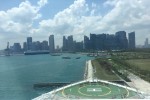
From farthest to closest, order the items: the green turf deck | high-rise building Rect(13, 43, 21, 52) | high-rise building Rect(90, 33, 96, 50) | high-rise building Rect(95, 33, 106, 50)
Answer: high-rise building Rect(13, 43, 21, 52), high-rise building Rect(95, 33, 106, 50), high-rise building Rect(90, 33, 96, 50), the green turf deck

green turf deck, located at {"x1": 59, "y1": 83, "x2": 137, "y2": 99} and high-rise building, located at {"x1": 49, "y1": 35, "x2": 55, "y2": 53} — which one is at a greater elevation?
high-rise building, located at {"x1": 49, "y1": 35, "x2": 55, "y2": 53}

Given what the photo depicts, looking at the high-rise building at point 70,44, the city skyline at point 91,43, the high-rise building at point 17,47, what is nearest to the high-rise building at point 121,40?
the city skyline at point 91,43

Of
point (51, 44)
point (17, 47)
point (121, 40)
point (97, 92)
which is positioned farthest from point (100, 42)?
point (97, 92)

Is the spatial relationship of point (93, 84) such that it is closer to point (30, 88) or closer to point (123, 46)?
point (30, 88)

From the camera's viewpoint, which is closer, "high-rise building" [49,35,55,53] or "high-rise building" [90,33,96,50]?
"high-rise building" [90,33,96,50]

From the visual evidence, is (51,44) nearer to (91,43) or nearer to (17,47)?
(17,47)

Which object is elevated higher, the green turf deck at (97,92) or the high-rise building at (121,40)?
the high-rise building at (121,40)

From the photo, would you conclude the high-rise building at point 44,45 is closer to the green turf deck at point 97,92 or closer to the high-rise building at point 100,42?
the high-rise building at point 100,42

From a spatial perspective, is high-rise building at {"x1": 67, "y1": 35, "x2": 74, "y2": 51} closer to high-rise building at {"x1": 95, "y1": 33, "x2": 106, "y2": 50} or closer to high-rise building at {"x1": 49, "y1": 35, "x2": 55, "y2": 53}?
high-rise building at {"x1": 49, "y1": 35, "x2": 55, "y2": 53}

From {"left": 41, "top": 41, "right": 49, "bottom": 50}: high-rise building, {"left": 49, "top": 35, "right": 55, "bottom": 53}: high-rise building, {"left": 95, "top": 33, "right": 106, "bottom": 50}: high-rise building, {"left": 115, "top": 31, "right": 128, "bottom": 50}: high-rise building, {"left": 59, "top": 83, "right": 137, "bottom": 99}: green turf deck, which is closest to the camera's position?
{"left": 59, "top": 83, "right": 137, "bottom": 99}: green turf deck

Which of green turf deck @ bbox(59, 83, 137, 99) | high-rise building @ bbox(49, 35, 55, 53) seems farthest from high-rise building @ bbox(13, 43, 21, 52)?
green turf deck @ bbox(59, 83, 137, 99)
